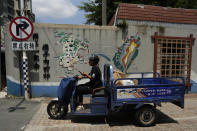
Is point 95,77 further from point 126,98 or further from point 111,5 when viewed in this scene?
point 111,5

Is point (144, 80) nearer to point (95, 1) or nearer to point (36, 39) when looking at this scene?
point (36, 39)

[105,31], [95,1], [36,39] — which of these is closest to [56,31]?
[36,39]

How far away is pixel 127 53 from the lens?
6730mm

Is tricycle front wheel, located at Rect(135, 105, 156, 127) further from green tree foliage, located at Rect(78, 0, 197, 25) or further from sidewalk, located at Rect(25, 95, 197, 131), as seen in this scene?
green tree foliage, located at Rect(78, 0, 197, 25)

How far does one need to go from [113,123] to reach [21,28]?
179 inches

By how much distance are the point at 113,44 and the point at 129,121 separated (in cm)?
342

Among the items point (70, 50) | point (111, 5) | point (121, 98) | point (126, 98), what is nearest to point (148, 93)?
point (126, 98)

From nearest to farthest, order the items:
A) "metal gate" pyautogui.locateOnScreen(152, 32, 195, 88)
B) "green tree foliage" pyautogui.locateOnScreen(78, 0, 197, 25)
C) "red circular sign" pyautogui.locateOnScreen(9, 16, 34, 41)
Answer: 1. "red circular sign" pyautogui.locateOnScreen(9, 16, 34, 41)
2. "metal gate" pyautogui.locateOnScreen(152, 32, 195, 88)
3. "green tree foliage" pyautogui.locateOnScreen(78, 0, 197, 25)

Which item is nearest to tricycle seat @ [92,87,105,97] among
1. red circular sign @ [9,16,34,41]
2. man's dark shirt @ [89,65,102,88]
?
man's dark shirt @ [89,65,102,88]

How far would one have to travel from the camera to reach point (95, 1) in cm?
1720

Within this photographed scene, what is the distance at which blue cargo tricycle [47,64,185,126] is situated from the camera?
3740 millimetres

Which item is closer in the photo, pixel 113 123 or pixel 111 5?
pixel 113 123

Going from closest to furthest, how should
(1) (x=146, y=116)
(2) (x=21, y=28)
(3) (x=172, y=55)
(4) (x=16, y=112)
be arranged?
(1) (x=146, y=116)
(4) (x=16, y=112)
(2) (x=21, y=28)
(3) (x=172, y=55)

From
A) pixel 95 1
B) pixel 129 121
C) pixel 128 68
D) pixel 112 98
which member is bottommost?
pixel 129 121
